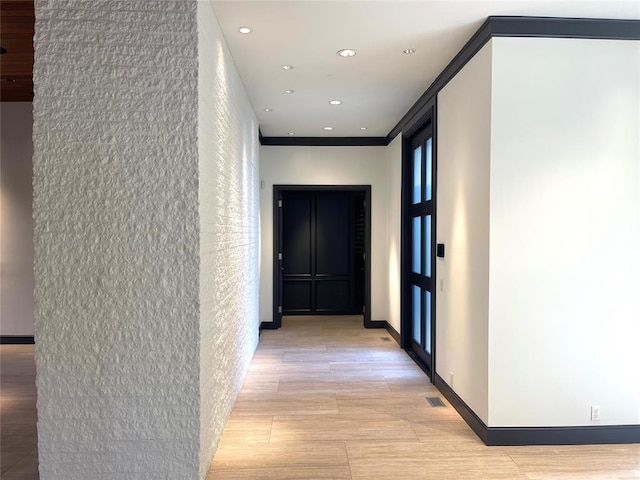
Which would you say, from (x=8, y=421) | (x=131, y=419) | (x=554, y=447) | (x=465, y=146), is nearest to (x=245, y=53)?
(x=465, y=146)

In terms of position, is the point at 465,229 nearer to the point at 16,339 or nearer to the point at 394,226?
the point at 394,226

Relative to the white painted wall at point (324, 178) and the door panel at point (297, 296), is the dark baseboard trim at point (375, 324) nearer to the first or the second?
the white painted wall at point (324, 178)

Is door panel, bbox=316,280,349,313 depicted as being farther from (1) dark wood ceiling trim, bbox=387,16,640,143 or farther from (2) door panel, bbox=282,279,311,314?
(1) dark wood ceiling trim, bbox=387,16,640,143

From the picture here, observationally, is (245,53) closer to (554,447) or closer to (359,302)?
(554,447)

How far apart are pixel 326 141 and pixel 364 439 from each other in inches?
189

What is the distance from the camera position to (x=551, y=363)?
3.10 m

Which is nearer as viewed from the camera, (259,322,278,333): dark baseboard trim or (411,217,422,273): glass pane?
(411,217,422,273): glass pane

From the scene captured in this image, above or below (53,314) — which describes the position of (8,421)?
below

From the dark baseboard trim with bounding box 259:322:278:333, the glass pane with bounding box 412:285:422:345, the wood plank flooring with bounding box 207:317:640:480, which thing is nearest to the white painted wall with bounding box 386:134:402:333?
the glass pane with bounding box 412:285:422:345

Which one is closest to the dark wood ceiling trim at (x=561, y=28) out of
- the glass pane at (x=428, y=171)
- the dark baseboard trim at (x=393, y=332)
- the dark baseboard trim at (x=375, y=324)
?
the glass pane at (x=428, y=171)

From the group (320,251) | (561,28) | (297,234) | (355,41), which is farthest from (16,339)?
(561,28)

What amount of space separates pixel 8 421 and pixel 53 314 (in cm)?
176

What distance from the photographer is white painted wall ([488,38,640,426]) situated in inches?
122

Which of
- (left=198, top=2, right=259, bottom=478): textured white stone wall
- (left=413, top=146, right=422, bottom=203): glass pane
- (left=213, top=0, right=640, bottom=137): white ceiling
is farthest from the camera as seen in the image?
(left=413, top=146, right=422, bottom=203): glass pane
